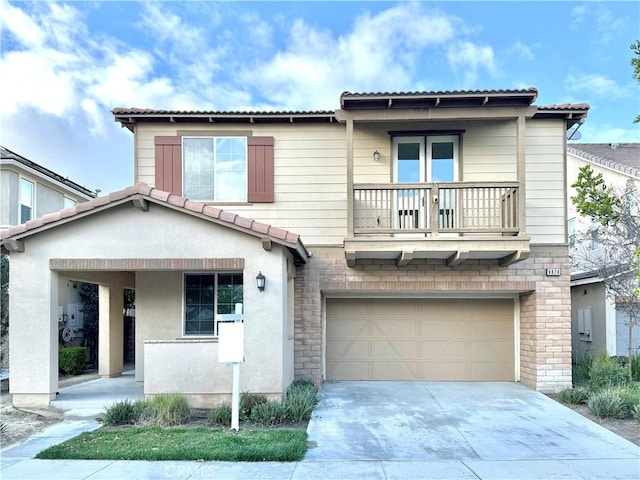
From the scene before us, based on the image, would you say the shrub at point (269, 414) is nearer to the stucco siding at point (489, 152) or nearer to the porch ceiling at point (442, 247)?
the porch ceiling at point (442, 247)

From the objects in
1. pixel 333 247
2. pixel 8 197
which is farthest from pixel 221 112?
pixel 8 197

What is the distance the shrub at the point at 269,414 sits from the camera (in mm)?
7676

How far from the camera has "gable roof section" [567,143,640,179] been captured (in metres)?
16.8

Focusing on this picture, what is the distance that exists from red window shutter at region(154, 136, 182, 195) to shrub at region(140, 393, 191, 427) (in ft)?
16.1

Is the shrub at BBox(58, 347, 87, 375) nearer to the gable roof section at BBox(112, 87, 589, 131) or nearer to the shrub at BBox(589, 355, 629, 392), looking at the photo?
the gable roof section at BBox(112, 87, 589, 131)

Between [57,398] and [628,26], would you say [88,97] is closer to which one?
[57,398]

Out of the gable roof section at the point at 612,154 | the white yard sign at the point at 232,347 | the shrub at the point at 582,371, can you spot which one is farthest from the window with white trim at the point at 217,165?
the gable roof section at the point at 612,154

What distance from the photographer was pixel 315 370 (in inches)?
420

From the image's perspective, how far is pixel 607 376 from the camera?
32.2ft

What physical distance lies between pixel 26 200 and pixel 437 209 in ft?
47.2

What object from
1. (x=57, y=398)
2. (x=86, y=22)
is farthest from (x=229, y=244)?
(x=86, y=22)

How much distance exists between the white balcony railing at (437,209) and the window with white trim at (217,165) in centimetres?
290

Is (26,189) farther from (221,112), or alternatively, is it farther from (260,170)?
(260,170)

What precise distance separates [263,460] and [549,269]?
25.6ft
